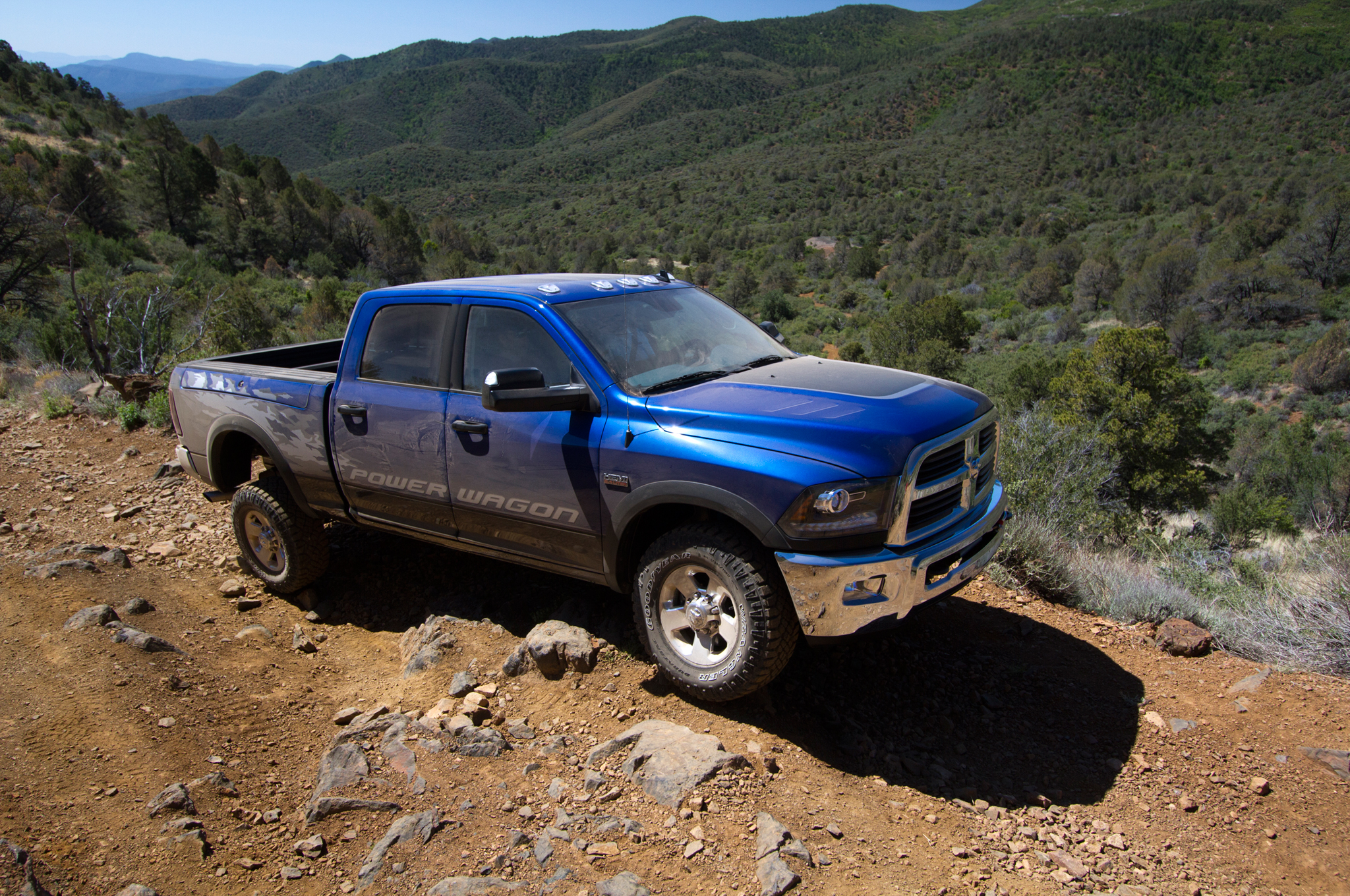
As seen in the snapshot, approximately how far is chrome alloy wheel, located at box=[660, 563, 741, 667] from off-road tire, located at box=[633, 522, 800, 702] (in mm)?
31

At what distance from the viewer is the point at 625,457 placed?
3.43 meters

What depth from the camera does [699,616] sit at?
11.2 ft

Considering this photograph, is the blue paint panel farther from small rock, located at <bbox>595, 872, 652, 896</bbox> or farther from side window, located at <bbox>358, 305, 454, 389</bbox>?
small rock, located at <bbox>595, 872, 652, 896</bbox>

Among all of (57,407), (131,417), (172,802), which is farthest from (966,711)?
(57,407)

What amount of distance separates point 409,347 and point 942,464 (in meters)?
2.84

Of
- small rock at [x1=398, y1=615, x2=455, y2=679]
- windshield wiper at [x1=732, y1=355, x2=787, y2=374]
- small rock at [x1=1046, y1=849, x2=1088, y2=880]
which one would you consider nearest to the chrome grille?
windshield wiper at [x1=732, y1=355, x2=787, y2=374]

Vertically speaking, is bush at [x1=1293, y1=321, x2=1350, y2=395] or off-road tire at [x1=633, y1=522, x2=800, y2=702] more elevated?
off-road tire at [x1=633, y1=522, x2=800, y2=702]

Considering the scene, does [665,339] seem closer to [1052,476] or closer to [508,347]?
[508,347]

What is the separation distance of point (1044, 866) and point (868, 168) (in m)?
59.6

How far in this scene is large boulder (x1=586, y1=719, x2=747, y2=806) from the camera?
118 inches

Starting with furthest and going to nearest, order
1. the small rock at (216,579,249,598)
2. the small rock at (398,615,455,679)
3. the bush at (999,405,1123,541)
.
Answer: the bush at (999,405,1123,541) → the small rock at (216,579,249,598) → the small rock at (398,615,455,679)

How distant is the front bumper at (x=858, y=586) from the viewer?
3.03 metres

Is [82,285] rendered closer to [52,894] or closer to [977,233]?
[52,894]

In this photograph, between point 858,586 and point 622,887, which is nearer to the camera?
point 622,887
